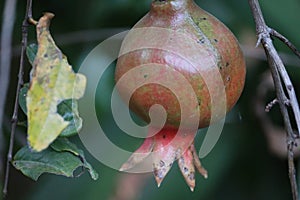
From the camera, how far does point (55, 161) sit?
89 centimetres

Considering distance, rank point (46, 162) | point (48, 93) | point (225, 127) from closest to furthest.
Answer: point (48, 93), point (46, 162), point (225, 127)

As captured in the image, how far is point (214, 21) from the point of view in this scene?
3.02 ft

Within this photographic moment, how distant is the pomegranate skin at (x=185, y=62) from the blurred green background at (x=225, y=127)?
0.66 metres

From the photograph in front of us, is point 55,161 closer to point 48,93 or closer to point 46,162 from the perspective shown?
point 46,162

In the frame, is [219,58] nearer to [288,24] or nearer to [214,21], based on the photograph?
[214,21]

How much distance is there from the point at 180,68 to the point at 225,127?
0.87 metres

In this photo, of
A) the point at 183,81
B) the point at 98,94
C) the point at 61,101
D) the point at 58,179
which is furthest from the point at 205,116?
the point at 58,179

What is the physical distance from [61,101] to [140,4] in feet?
2.87

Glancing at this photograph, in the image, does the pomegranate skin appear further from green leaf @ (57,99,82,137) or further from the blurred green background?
the blurred green background

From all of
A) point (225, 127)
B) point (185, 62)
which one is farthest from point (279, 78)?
point (225, 127)

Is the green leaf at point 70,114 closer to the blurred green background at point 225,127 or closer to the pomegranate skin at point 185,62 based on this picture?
the pomegranate skin at point 185,62

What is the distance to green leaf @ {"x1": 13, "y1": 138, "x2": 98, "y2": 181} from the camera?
88cm

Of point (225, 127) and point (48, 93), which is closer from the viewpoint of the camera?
point (48, 93)

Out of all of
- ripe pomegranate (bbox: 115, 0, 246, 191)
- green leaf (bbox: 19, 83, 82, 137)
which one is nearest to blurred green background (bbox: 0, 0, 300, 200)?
ripe pomegranate (bbox: 115, 0, 246, 191)
